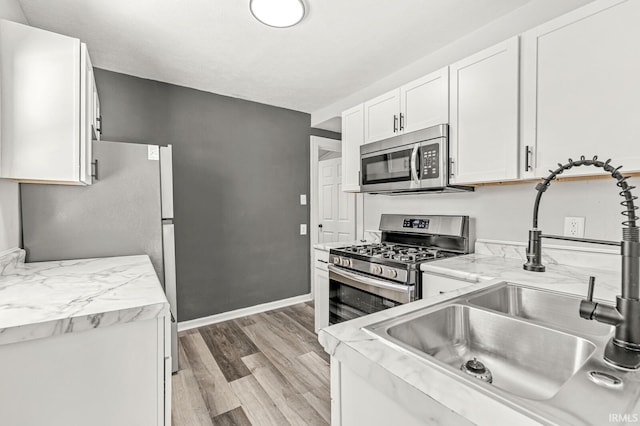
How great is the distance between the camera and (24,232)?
69.7 inches

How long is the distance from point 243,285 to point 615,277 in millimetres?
2974

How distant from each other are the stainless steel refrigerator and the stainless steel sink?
185cm

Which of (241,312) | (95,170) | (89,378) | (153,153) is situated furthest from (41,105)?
(241,312)

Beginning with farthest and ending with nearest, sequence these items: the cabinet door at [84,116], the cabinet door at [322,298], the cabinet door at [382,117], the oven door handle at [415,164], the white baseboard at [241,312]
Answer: the white baseboard at [241,312] < the cabinet door at [322,298] < the cabinet door at [382,117] < the oven door handle at [415,164] < the cabinet door at [84,116]

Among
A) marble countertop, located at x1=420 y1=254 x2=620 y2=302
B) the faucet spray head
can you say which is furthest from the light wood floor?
the faucet spray head

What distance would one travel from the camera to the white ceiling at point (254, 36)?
1.85m

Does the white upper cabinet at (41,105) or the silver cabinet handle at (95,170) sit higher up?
the white upper cabinet at (41,105)

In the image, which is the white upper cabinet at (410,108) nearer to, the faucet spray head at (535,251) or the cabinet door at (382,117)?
the cabinet door at (382,117)

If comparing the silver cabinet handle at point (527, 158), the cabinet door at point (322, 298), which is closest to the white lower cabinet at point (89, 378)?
the cabinet door at point (322, 298)

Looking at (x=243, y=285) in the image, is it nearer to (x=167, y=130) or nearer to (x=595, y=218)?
(x=167, y=130)

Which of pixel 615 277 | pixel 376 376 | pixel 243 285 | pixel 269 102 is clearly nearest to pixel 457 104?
pixel 615 277

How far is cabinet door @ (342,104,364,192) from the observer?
105 inches

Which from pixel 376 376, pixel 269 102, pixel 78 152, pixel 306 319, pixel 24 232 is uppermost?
pixel 269 102

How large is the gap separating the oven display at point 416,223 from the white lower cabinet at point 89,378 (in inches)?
78.1
